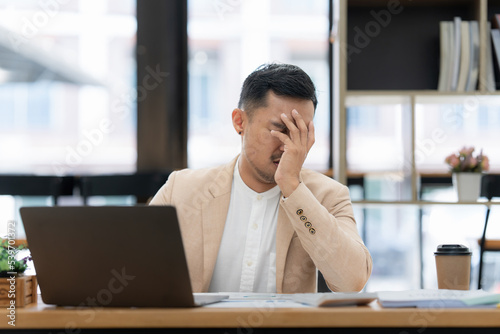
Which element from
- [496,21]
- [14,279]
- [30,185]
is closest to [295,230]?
[14,279]

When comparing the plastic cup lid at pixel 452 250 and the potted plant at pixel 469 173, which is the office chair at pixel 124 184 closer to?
the potted plant at pixel 469 173

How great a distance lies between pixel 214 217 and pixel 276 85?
1.36ft

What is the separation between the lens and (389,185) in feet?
11.1

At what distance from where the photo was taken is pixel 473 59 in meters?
2.81

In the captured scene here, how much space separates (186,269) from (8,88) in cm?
323

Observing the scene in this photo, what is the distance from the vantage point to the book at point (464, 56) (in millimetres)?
2826

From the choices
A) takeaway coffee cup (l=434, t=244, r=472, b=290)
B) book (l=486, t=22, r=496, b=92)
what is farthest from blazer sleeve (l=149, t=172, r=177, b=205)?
book (l=486, t=22, r=496, b=92)

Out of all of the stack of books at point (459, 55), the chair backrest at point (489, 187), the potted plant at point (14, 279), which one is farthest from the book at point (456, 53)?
the potted plant at point (14, 279)

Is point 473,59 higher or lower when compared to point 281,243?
higher

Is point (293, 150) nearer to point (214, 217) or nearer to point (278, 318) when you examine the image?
point (214, 217)

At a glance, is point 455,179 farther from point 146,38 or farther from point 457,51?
point 146,38

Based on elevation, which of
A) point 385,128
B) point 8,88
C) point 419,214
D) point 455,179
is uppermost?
point 8,88

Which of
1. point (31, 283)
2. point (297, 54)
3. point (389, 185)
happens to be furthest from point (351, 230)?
point (297, 54)

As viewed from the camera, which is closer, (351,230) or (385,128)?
(351,230)
